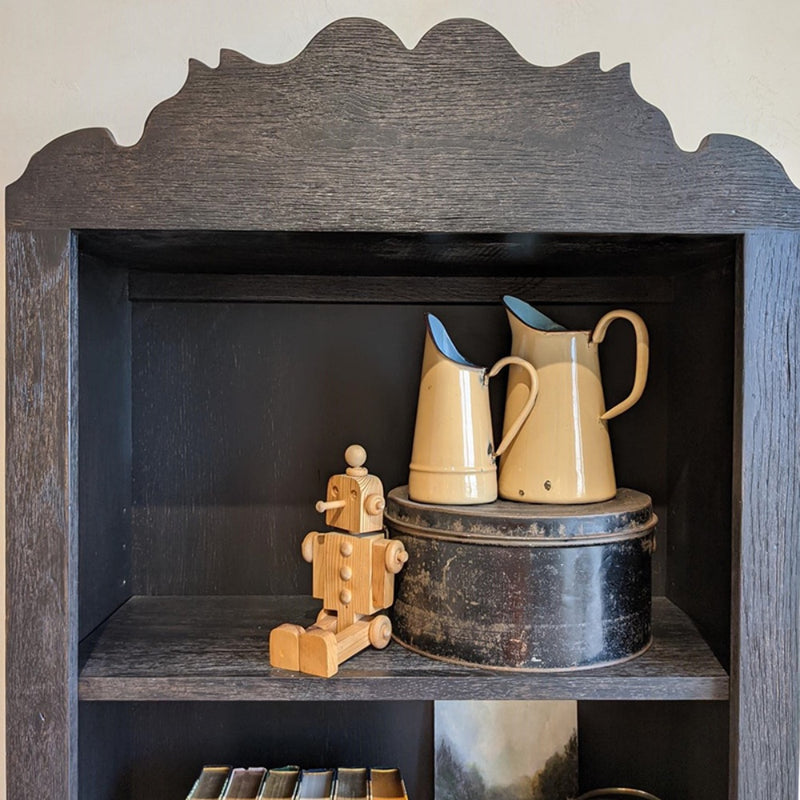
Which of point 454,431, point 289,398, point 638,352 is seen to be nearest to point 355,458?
point 454,431

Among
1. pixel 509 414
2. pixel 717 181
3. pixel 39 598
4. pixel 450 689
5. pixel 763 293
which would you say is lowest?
pixel 450 689

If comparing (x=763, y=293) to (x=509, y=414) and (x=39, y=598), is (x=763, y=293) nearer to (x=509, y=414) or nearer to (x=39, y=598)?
(x=509, y=414)

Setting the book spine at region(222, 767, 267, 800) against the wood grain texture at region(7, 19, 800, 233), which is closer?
the wood grain texture at region(7, 19, 800, 233)

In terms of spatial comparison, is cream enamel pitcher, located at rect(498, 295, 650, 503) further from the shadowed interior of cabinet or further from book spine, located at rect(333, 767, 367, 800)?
book spine, located at rect(333, 767, 367, 800)

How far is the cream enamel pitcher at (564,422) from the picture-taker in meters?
0.85

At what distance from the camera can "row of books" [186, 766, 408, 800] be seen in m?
0.93

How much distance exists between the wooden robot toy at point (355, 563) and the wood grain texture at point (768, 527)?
336 mm

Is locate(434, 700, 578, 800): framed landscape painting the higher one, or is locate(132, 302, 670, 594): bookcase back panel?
locate(132, 302, 670, 594): bookcase back panel

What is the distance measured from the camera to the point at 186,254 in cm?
84

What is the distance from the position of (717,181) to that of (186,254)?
530mm

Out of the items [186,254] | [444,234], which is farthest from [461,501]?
[186,254]

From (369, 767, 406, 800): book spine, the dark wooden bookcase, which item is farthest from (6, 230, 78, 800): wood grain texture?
(369, 767, 406, 800): book spine

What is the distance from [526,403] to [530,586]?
8.1 inches

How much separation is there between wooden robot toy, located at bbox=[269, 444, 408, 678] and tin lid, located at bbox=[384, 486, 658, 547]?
33mm
